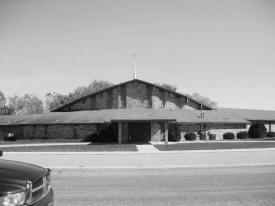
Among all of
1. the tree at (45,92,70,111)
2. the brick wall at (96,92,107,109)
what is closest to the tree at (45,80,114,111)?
the tree at (45,92,70,111)

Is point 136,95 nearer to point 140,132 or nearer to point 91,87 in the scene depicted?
point 140,132

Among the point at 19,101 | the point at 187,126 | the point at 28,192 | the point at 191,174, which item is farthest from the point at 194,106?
the point at 19,101

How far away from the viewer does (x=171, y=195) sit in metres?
8.32

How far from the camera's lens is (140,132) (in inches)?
1439

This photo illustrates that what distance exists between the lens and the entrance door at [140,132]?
36.3 metres

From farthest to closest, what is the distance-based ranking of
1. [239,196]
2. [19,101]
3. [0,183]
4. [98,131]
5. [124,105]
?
[19,101]
[124,105]
[98,131]
[239,196]
[0,183]

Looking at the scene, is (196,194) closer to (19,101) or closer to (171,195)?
(171,195)

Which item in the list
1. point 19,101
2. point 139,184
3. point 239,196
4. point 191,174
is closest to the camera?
point 239,196

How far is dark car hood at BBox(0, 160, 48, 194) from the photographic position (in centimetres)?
432

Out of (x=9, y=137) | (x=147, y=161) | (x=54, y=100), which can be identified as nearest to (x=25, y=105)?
(x=54, y=100)

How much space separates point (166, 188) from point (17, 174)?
5.43m

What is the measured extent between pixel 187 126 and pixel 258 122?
471 inches

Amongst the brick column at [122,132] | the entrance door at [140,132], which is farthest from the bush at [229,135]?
the brick column at [122,132]

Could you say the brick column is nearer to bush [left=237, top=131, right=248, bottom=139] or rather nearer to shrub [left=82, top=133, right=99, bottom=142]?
shrub [left=82, top=133, right=99, bottom=142]
